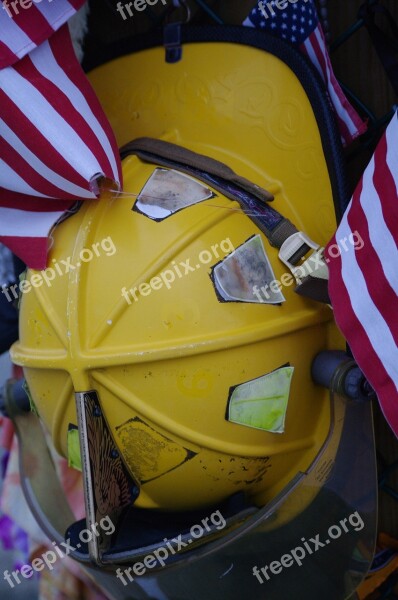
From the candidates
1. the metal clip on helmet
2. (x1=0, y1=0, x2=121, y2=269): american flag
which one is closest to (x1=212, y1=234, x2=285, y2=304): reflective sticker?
the metal clip on helmet

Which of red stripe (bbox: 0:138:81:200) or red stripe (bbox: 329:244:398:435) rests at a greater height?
red stripe (bbox: 0:138:81:200)

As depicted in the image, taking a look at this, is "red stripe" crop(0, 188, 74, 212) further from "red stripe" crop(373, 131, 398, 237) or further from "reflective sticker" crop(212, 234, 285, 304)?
"red stripe" crop(373, 131, 398, 237)

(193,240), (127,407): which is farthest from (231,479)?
(193,240)

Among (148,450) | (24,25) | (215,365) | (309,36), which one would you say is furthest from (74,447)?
(309,36)

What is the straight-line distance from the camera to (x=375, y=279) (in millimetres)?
937

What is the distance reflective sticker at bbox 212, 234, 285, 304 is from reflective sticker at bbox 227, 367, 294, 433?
0.11 meters

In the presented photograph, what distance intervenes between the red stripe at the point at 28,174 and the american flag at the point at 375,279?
0.42 meters

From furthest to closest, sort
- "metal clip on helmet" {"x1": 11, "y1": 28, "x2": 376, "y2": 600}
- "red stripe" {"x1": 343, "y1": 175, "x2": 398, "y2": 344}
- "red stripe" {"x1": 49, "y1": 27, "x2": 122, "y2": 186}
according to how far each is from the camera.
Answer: "red stripe" {"x1": 49, "y1": 27, "x2": 122, "y2": 186} → "metal clip on helmet" {"x1": 11, "y1": 28, "x2": 376, "y2": 600} → "red stripe" {"x1": 343, "y1": 175, "x2": 398, "y2": 344}

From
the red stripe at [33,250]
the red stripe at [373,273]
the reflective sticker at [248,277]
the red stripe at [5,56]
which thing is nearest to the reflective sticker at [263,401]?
the reflective sticker at [248,277]

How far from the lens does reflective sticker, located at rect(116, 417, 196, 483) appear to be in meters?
1.09

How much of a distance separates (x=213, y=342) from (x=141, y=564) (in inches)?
12.9

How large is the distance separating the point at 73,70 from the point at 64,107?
0.09 meters

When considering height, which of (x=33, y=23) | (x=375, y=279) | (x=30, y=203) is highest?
(x=33, y=23)

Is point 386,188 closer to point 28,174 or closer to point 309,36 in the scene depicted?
point 309,36
